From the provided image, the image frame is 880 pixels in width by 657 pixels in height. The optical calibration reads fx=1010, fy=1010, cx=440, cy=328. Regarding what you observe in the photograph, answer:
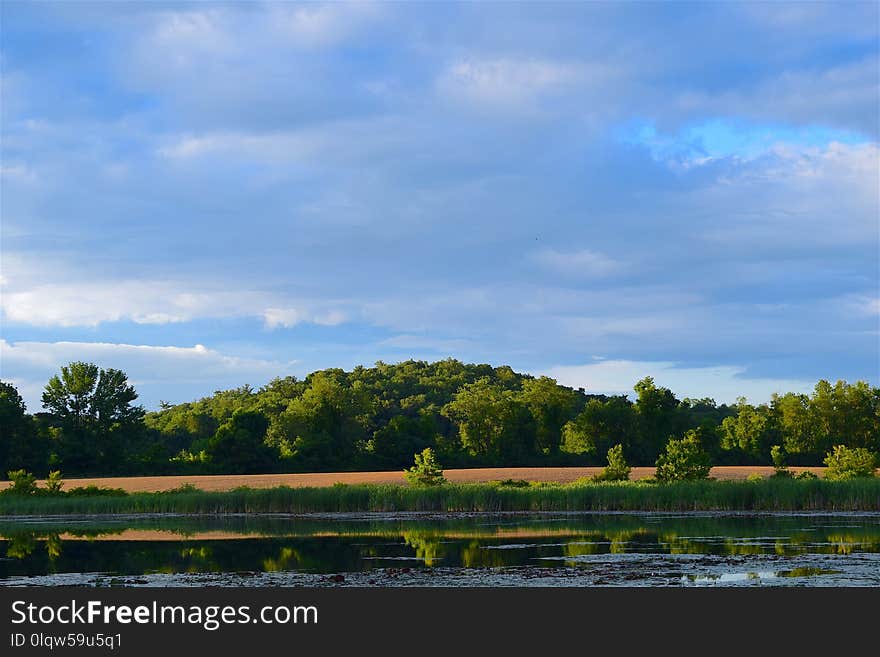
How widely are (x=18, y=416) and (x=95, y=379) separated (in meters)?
12.3

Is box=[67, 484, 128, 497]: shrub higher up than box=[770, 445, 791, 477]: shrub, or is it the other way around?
box=[770, 445, 791, 477]: shrub

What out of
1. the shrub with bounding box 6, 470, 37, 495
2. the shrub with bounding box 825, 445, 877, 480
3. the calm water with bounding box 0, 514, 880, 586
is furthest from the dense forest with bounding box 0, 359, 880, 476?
the calm water with bounding box 0, 514, 880, 586

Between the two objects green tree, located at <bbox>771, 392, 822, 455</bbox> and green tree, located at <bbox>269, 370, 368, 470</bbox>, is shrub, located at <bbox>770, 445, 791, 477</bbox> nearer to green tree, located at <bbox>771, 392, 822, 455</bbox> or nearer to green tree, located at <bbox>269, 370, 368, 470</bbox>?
green tree, located at <bbox>771, 392, 822, 455</bbox>

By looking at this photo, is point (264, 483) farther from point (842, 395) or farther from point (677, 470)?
point (842, 395)

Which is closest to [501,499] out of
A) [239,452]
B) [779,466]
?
[779,466]

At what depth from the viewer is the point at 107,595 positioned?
68.3ft

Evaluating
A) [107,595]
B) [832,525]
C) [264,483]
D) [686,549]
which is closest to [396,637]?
[107,595]

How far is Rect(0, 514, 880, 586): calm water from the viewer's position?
78.6 ft

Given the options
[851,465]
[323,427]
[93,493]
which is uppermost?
[323,427]

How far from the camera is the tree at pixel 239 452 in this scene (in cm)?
9819

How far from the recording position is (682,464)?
5531 centimetres

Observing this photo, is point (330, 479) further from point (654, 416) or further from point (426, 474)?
point (654, 416)

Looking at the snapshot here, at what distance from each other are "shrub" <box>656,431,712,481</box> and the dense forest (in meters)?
47.1

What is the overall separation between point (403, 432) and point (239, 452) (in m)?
19.6
